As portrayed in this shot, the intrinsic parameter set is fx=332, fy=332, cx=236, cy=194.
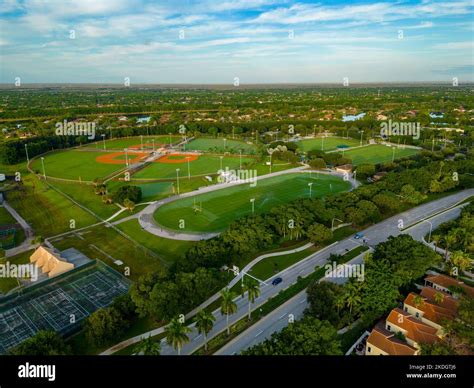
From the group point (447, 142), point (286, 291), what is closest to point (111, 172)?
point (286, 291)

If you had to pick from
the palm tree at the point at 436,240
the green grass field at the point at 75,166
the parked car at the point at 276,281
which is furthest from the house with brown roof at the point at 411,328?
the green grass field at the point at 75,166

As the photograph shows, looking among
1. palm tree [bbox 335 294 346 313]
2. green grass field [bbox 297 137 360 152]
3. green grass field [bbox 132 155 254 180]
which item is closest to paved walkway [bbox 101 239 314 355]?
palm tree [bbox 335 294 346 313]

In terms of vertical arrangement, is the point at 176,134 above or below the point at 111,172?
above

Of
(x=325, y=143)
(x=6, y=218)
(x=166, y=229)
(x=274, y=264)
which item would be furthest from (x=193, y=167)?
(x=325, y=143)

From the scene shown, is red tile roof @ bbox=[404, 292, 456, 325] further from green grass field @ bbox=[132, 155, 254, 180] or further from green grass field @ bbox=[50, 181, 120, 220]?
green grass field @ bbox=[132, 155, 254, 180]

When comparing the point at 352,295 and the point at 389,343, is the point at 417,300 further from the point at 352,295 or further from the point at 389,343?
the point at 389,343
